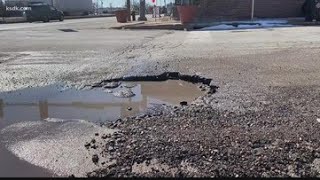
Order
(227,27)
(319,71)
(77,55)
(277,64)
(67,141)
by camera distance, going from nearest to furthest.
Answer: (67,141)
(319,71)
(277,64)
(77,55)
(227,27)

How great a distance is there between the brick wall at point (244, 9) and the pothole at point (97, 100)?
27.4 metres

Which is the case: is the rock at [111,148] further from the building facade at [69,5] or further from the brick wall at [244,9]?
the building facade at [69,5]

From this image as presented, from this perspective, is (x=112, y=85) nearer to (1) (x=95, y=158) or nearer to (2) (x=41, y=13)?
(1) (x=95, y=158)

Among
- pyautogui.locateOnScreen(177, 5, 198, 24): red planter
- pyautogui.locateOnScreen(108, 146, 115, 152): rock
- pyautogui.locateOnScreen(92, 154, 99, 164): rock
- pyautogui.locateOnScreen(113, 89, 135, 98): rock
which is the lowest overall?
→ pyautogui.locateOnScreen(113, 89, 135, 98): rock

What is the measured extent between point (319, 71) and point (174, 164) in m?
6.11

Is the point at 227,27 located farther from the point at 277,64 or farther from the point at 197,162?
the point at 197,162

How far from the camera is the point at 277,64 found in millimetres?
11070

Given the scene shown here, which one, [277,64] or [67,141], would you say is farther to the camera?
[277,64]

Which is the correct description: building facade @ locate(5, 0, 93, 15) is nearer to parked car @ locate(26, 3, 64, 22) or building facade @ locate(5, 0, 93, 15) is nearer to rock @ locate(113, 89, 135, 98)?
parked car @ locate(26, 3, 64, 22)

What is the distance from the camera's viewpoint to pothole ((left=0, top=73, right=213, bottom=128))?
6883 millimetres

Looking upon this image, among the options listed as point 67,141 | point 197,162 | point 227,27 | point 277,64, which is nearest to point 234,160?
point 197,162

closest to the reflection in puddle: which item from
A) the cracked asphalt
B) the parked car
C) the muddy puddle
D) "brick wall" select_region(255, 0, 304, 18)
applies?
the muddy puddle

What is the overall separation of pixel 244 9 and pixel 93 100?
29676 mm

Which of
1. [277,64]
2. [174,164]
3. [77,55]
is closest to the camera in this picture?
[174,164]
